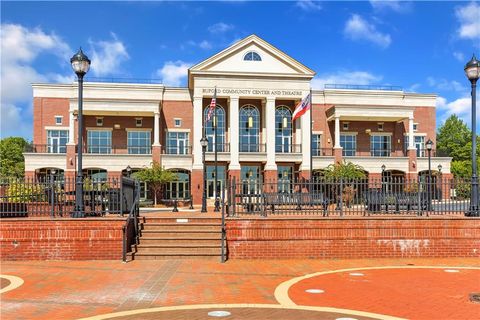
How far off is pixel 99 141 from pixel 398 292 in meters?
39.6

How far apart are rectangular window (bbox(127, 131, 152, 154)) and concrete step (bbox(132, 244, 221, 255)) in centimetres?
3279

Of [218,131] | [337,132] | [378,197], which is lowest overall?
[378,197]

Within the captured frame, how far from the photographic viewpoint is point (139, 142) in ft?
148

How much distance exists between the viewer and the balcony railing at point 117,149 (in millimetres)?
44094

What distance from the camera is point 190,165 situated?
4259cm

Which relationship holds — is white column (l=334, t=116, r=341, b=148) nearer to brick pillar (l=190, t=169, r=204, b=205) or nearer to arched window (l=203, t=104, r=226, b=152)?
arched window (l=203, t=104, r=226, b=152)

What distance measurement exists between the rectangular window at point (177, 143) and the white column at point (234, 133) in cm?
527

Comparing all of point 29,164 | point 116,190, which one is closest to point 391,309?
point 116,190

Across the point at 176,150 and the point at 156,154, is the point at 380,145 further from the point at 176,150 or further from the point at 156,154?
the point at 156,154

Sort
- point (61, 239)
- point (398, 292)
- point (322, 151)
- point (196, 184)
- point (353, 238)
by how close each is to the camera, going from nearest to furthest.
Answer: point (398, 292), point (61, 239), point (353, 238), point (196, 184), point (322, 151)

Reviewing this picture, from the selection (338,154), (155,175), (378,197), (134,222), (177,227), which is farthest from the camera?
(338,154)

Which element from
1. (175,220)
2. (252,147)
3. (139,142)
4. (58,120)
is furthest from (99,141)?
(175,220)

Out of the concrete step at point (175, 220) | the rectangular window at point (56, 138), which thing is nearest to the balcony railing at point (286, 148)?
the rectangular window at point (56, 138)

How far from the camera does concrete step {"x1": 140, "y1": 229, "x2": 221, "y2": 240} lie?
12.9m
